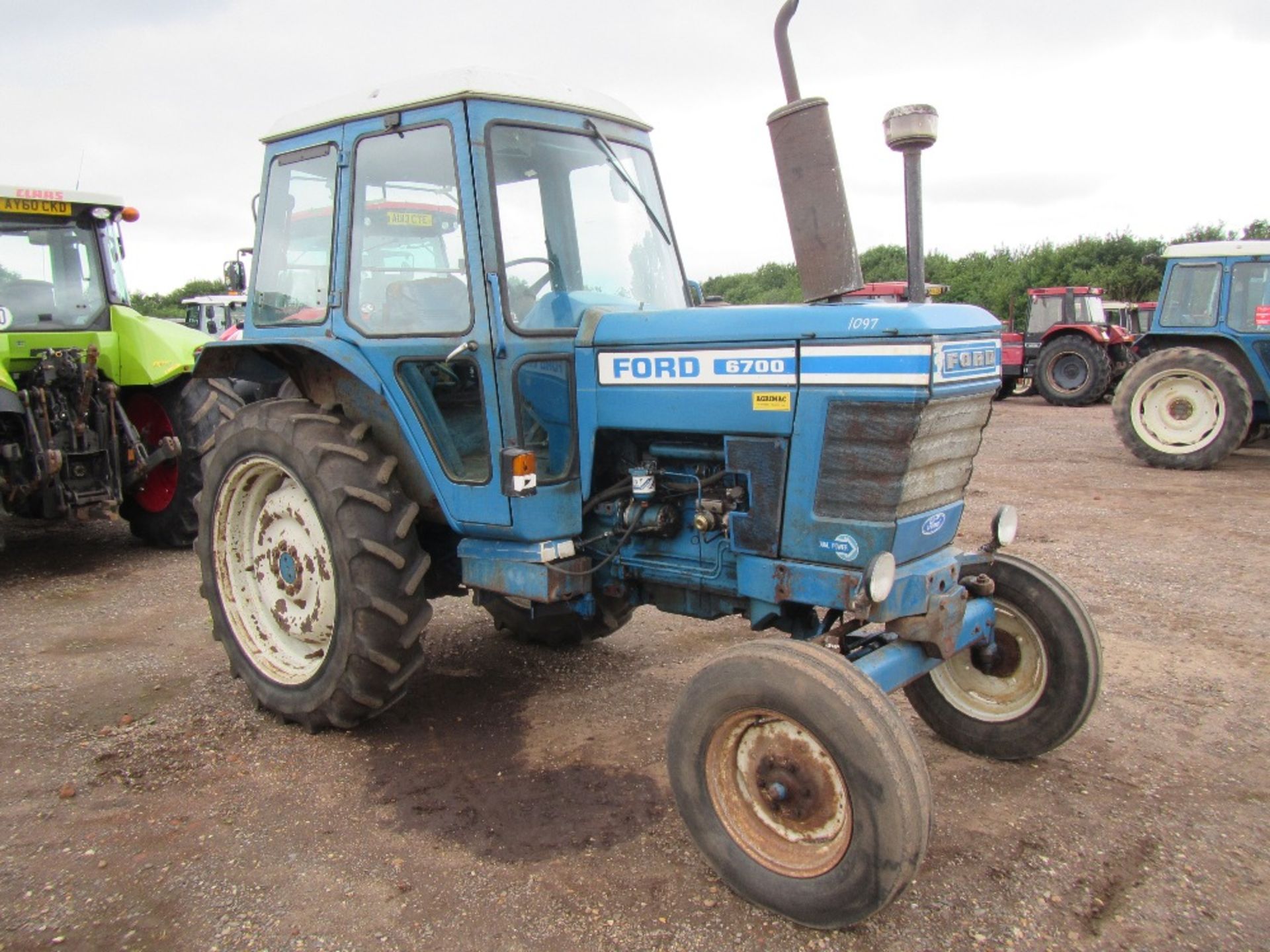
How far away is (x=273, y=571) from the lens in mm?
4125

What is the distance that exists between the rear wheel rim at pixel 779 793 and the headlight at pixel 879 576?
17.6 inches

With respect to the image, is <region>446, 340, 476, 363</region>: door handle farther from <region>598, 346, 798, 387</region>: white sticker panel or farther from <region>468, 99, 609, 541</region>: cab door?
<region>598, 346, 798, 387</region>: white sticker panel

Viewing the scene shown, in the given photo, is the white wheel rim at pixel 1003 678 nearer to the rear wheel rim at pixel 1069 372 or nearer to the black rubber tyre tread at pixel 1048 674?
the black rubber tyre tread at pixel 1048 674

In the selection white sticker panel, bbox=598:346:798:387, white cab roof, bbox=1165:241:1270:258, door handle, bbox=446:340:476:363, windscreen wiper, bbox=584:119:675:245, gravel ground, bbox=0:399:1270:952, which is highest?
windscreen wiper, bbox=584:119:675:245

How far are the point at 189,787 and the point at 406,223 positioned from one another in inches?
84.7

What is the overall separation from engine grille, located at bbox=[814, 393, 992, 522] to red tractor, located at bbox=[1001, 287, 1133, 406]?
13773 mm

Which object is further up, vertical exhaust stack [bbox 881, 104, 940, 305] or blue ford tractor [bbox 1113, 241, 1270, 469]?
vertical exhaust stack [bbox 881, 104, 940, 305]

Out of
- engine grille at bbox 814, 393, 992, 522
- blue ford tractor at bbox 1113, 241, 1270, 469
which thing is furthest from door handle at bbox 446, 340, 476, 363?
blue ford tractor at bbox 1113, 241, 1270, 469

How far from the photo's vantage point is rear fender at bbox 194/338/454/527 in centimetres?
368

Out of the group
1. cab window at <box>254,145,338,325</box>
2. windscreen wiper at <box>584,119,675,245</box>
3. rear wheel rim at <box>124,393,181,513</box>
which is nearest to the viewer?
windscreen wiper at <box>584,119,675,245</box>

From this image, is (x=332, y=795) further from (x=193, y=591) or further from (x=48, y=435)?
(x=48, y=435)

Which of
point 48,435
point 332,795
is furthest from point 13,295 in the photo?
point 332,795

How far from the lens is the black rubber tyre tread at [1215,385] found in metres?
9.42

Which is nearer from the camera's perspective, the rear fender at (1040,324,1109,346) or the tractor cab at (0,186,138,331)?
the tractor cab at (0,186,138,331)
